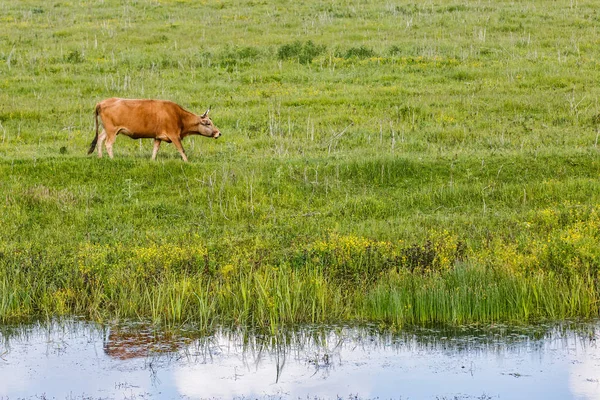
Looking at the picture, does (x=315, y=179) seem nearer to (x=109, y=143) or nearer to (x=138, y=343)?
(x=109, y=143)

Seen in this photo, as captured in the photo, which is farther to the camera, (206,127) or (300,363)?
(206,127)

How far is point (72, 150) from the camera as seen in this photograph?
19078 millimetres

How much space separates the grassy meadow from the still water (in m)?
0.49

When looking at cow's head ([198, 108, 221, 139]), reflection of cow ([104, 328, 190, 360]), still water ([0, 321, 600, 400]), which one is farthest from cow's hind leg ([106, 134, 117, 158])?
reflection of cow ([104, 328, 190, 360])

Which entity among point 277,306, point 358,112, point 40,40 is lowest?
point 277,306

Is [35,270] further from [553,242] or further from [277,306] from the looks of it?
[553,242]

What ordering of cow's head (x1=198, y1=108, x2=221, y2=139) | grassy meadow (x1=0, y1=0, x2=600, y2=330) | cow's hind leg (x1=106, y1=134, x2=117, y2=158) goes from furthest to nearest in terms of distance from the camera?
cow's head (x1=198, y1=108, x2=221, y2=139) < cow's hind leg (x1=106, y1=134, x2=117, y2=158) < grassy meadow (x1=0, y1=0, x2=600, y2=330)

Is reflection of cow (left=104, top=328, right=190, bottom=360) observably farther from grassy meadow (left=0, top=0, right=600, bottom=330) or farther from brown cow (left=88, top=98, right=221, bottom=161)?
brown cow (left=88, top=98, right=221, bottom=161)

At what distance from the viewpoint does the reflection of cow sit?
9.63m

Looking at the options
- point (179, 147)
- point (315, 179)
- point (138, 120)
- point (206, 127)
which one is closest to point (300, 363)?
point (315, 179)

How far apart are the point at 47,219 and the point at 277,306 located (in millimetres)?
5816

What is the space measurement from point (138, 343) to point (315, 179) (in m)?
7.31

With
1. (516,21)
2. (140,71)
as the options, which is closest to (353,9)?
(516,21)

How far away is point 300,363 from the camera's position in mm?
9273
